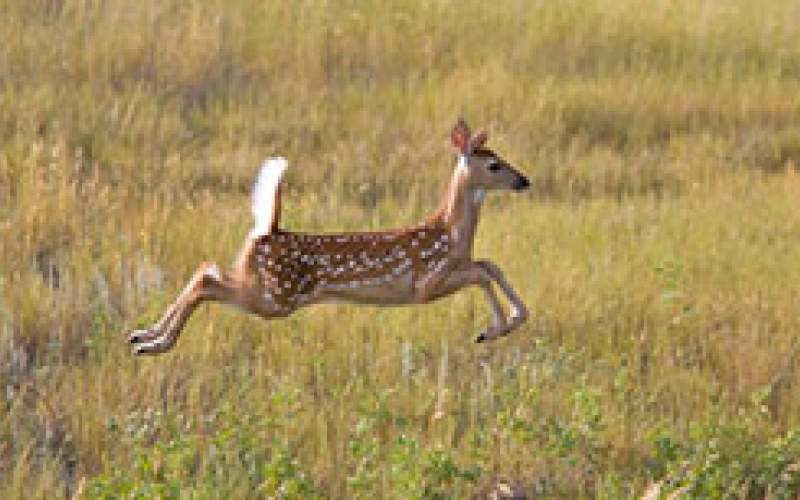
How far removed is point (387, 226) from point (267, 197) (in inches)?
186

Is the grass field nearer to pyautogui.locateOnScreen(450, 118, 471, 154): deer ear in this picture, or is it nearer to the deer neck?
the deer neck

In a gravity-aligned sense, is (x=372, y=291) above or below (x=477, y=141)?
below

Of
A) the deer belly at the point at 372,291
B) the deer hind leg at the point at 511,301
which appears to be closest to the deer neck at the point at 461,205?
the deer hind leg at the point at 511,301

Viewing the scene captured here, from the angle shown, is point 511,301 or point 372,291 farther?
point 511,301

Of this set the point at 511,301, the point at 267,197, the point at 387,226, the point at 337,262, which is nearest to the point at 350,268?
the point at 337,262

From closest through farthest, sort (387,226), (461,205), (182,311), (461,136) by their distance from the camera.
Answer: (182,311) → (461,136) → (461,205) → (387,226)

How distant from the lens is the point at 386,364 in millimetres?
7898

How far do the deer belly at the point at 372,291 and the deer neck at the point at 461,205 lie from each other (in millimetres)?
215

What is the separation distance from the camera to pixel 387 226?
988cm

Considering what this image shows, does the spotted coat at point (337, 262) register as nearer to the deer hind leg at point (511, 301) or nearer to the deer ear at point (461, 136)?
the deer hind leg at point (511, 301)

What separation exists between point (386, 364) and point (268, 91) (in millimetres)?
5747

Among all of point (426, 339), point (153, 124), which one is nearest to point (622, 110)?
point (153, 124)

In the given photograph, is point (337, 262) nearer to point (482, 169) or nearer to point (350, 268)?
point (350, 268)

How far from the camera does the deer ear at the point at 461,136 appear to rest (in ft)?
17.1
